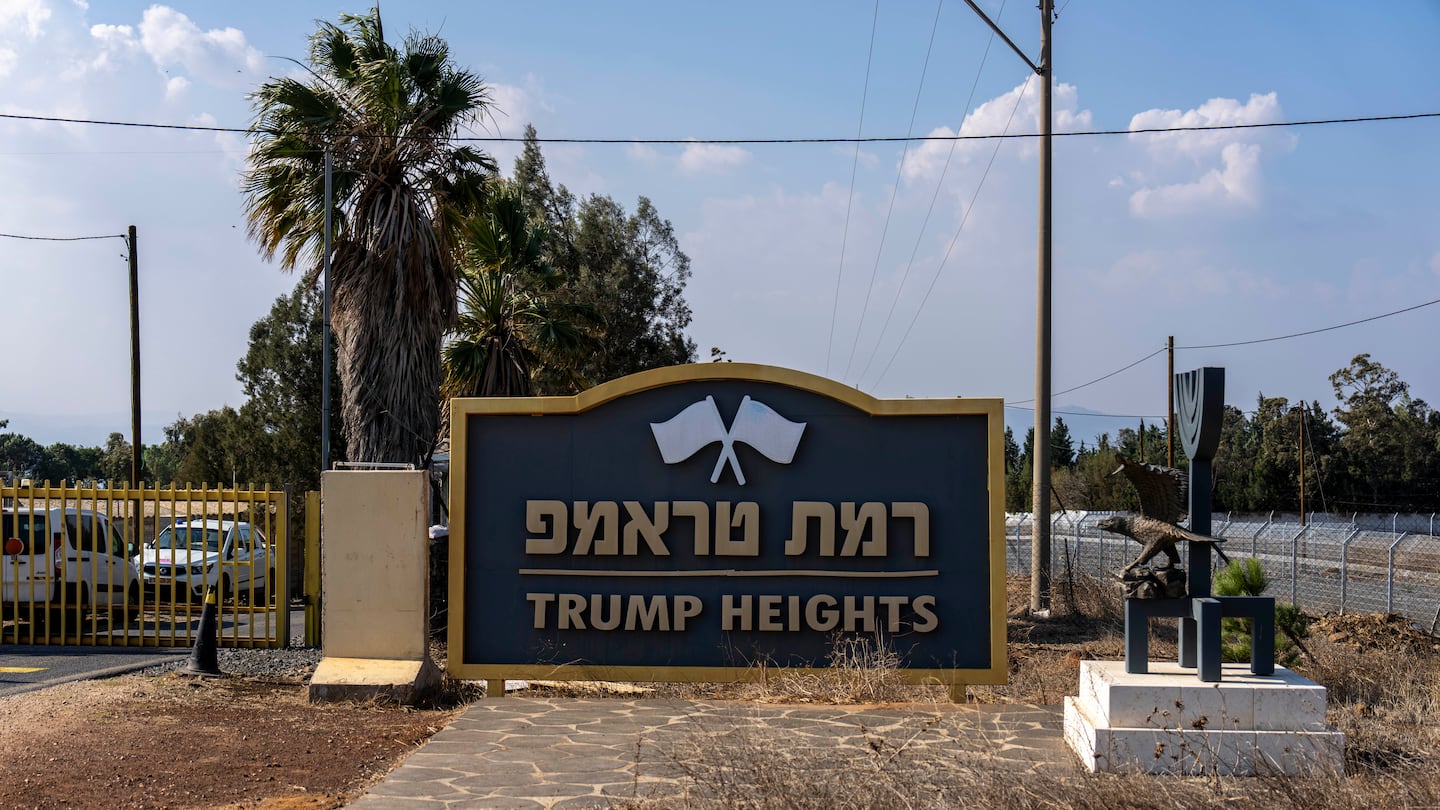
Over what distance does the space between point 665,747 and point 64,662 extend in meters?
8.11

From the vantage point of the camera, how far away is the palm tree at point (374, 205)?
16.1 meters

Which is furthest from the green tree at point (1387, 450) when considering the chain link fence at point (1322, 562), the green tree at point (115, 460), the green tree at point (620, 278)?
the green tree at point (115, 460)

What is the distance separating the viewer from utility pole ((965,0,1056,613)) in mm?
17781

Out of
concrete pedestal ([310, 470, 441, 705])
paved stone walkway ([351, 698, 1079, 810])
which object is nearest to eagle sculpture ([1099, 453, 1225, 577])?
paved stone walkway ([351, 698, 1079, 810])

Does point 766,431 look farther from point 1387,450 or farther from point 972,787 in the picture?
point 1387,450

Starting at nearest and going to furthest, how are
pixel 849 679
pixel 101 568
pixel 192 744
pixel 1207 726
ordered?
pixel 1207 726, pixel 192 744, pixel 849 679, pixel 101 568

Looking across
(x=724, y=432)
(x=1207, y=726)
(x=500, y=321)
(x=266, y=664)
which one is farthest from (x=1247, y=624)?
(x=500, y=321)

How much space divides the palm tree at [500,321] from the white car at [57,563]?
5795mm

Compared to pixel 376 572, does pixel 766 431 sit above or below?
above

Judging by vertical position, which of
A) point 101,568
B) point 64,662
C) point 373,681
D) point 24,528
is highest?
point 24,528

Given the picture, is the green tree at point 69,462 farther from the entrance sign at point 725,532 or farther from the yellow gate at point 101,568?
the entrance sign at point 725,532

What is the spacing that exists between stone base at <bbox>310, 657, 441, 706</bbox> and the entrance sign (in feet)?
1.12

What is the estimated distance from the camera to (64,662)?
40.8 ft

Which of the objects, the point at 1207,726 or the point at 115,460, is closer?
the point at 1207,726
